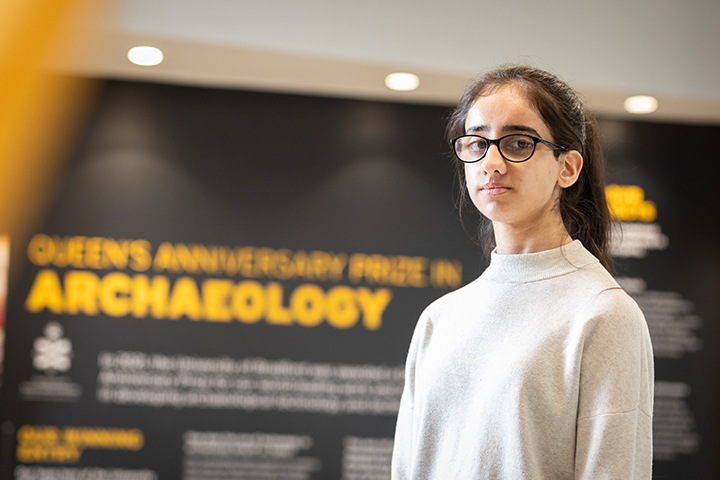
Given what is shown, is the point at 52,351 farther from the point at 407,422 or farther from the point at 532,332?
the point at 532,332

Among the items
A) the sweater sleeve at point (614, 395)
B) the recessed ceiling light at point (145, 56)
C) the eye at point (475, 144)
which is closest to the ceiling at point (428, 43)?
the recessed ceiling light at point (145, 56)

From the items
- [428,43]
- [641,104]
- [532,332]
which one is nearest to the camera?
[532,332]

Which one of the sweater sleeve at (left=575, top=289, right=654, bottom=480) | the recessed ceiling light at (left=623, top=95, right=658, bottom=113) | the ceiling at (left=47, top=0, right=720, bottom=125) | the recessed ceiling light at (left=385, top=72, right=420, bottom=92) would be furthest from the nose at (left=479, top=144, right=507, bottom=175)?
the recessed ceiling light at (left=623, top=95, right=658, bottom=113)

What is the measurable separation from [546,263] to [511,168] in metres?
0.17

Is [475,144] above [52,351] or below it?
above

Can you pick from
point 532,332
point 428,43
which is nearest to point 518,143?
point 532,332

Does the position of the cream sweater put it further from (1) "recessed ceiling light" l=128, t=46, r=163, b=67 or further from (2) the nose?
(1) "recessed ceiling light" l=128, t=46, r=163, b=67

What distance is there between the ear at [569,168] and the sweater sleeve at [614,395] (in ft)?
0.74

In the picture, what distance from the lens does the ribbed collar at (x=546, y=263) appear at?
45.5 inches

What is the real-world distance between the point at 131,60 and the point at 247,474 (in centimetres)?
229

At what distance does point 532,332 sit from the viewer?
1105 mm

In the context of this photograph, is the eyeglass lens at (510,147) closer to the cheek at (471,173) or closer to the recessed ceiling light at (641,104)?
the cheek at (471,173)

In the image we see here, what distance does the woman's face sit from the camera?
45.0 inches

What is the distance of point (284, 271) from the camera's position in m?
3.95
